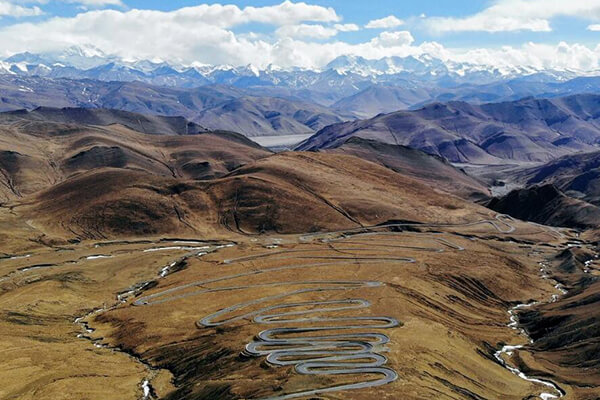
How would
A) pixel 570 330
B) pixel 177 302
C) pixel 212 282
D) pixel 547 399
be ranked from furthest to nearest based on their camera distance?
pixel 212 282 → pixel 177 302 → pixel 570 330 → pixel 547 399

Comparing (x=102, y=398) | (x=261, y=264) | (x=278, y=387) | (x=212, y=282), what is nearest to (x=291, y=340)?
(x=278, y=387)

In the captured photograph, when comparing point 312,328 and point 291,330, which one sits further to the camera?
point 312,328

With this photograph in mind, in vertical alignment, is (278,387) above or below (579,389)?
above

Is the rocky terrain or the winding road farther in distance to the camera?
the rocky terrain

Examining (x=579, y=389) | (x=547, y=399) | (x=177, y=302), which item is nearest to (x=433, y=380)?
(x=547, y=399)

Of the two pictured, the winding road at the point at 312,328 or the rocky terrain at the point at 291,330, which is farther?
the rocky terrain at the point at 291,330

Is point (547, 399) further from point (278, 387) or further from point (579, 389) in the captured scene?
point (278, 387)

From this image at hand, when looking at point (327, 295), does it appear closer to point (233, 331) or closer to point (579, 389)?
point (233, 331)

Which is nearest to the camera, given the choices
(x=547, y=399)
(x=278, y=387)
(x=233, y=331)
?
(x=278, y=387)

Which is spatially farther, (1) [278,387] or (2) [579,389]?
(2) [579,389]
